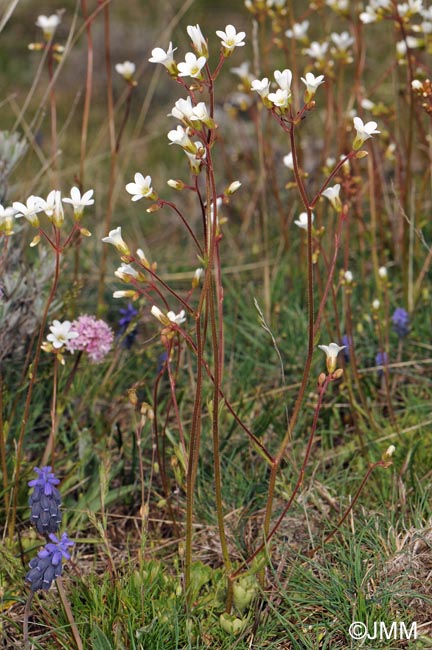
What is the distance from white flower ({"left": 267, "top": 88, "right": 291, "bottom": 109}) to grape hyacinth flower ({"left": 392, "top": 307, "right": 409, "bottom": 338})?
1178 millimetres

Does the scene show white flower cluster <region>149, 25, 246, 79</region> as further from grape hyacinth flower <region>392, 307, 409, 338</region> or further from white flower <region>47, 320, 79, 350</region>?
grape hyacinth flower <region>392, 307, 409, 338</region>

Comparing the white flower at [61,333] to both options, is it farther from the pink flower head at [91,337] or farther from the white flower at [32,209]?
the white flower at [32,209]

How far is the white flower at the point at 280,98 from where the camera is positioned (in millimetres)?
1558

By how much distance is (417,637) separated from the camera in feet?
5.63

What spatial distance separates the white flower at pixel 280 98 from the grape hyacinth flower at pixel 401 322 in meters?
1.18

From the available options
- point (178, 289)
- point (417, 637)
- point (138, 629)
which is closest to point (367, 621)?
point (417, 637)

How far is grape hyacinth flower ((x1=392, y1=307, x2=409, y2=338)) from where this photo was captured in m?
2.60

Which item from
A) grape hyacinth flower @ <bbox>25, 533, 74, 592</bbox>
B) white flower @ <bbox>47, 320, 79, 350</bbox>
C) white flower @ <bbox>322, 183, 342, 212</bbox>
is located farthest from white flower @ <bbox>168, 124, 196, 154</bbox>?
grape hyacinth flower @ <bbox>25, 533, 74, 592</bbox>

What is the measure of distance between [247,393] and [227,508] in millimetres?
456

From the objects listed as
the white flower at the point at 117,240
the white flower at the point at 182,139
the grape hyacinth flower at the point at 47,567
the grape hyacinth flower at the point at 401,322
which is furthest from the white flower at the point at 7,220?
the grape hyacinth flower at the point at 401,322

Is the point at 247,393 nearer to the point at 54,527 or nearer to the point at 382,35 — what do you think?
the point at 54,527

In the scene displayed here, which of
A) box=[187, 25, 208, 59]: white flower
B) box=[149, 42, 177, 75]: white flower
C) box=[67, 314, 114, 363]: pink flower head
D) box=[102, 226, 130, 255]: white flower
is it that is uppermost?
box=[187, 25, 208, 59]: white flower

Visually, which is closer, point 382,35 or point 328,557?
point 328,557

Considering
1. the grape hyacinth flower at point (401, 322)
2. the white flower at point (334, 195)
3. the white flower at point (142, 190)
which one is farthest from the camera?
the grape hyacinth flower at point (401, 322)
